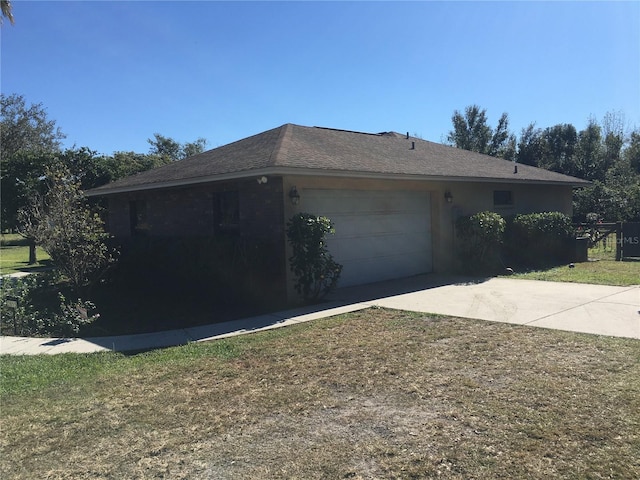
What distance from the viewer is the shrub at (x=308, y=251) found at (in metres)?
9.50

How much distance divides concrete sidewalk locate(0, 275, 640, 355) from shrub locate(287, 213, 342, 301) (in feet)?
1.97

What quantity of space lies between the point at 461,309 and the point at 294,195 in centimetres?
389

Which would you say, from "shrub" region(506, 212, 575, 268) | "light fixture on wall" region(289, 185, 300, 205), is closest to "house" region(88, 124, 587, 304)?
"light fixture on wall" region(289, 185, 300, 205)

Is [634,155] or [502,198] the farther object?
[634,155]

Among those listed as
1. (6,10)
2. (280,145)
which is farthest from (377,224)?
(6,10)

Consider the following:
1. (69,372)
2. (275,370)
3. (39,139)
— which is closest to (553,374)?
(275,370)

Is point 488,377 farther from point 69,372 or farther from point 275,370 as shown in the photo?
point 69,372

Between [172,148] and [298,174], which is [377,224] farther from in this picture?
[172,148]

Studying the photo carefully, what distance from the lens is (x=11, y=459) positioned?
12.4ft

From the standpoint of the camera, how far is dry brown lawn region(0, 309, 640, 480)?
3500 millimetres

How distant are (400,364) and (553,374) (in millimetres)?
1605

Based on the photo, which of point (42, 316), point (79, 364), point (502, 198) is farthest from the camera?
point (502, 198)

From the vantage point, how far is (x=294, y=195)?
1002cm

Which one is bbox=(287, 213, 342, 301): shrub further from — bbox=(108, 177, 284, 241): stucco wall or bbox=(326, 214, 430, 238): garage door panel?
bbox=(326, 214, 430, 238): garage door panel
